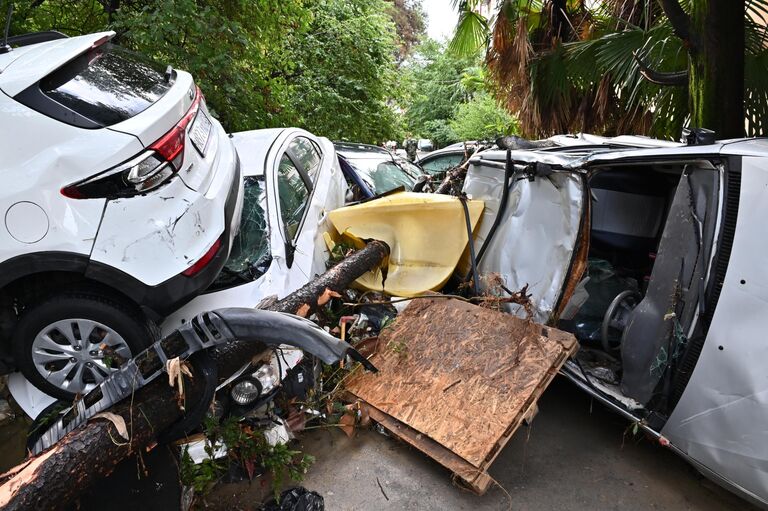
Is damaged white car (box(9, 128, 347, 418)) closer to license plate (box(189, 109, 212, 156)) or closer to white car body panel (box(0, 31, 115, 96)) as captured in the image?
license plate (box(189, 109, 212, 156))

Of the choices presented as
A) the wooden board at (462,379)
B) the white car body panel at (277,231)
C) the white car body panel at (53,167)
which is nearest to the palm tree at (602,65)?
the wooden board at (462,379)

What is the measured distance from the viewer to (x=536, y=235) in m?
3.49

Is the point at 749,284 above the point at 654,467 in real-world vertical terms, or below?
above

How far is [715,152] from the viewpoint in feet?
7.66

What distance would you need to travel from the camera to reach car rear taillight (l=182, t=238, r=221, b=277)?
271 centimetres

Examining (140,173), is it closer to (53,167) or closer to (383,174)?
(53,167)

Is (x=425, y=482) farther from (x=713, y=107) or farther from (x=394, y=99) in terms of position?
(x=394, y=99)

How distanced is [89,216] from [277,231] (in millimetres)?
1191

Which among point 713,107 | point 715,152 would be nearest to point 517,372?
point 715,152

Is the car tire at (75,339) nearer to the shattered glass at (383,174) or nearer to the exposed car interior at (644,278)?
the exposed car interior at (644,278)

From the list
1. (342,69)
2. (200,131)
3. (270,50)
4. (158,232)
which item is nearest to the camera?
(158,232)

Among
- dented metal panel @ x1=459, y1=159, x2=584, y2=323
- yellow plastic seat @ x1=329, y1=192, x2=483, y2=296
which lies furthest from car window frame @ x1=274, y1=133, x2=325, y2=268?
dented metal panel @ x1=459, y1=159, x2=584, y2=323

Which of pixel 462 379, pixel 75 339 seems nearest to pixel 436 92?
pixel 462 379

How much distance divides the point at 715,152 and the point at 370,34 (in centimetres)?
820
